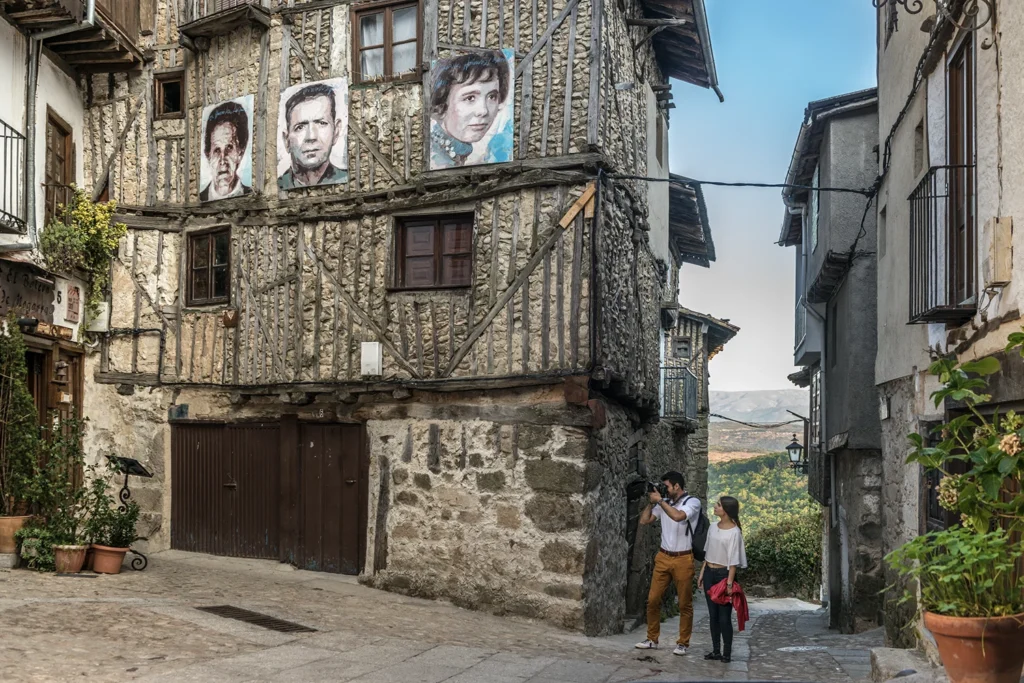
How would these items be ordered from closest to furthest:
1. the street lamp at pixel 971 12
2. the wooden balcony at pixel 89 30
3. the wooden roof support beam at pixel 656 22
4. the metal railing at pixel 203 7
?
the street lamp at pixel 971 12 → the wooden balcony at pixel 89 30 → the wooden roof support beam at pixel 656 22 → the metal railing at pixel 203 7

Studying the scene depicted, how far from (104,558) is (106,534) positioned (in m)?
0.30

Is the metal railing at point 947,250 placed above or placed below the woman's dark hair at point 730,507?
above

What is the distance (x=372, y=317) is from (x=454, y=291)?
100 centimetres

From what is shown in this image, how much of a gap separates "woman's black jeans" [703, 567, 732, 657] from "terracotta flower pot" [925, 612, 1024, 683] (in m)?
3.87

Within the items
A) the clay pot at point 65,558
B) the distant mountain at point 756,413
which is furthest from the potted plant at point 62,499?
the distant mountain at point 756,413

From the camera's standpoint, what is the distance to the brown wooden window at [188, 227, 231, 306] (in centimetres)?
1233

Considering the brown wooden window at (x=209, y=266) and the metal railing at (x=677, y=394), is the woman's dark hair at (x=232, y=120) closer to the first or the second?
the brown wooden window at (x=209, y=266)

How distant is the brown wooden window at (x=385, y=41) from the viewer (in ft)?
36.5

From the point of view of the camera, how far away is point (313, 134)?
37.8 ft

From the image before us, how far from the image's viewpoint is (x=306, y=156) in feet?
38.1

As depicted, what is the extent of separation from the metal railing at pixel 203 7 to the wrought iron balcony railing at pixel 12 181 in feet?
8.76

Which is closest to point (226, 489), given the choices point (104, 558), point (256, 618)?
point (104, 558)

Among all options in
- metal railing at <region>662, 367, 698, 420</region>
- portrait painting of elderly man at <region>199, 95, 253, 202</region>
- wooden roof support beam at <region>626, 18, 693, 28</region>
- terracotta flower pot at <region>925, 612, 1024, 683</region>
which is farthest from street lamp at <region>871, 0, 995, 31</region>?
metal railing at <region>662, 367, 698, 420</region>

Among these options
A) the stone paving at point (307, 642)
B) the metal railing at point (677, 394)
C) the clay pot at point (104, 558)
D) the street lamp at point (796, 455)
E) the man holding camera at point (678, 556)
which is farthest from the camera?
the street lamp at point (796, 455)
